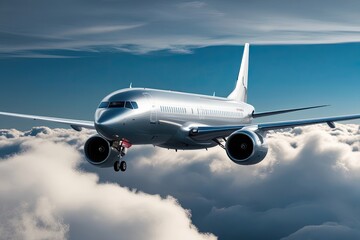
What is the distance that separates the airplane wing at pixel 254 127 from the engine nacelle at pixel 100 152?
24.0 feet

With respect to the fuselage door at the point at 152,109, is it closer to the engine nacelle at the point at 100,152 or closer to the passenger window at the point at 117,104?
the passenger window at the point at 117,104

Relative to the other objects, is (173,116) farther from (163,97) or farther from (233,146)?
(233,146)

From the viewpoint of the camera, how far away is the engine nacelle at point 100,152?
5169 cm

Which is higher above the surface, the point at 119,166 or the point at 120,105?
the point at 120,105

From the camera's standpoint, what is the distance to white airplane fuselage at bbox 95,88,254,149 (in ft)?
148

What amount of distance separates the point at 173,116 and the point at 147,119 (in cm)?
495

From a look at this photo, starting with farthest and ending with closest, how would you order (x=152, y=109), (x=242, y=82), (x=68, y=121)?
(x=242, y=82), (x=68, y=121), (x=152, y=109)

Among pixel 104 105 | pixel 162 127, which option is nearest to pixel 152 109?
pixel 162 127

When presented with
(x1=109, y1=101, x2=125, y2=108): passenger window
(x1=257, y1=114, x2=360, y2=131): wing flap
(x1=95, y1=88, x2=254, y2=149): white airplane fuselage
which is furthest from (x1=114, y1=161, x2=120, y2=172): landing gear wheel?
(x1=257, y1=114, x2=360, y2=131): wing flap

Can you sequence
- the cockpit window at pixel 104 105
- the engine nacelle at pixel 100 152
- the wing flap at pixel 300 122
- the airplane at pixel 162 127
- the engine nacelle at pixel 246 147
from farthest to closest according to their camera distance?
the wing flap at pixel 300 122
the engine nacelle at pixel 100 152
the engine nacelle at pixel 246 147
the cockpit window at pixel 104 105
the airplane at pixel 162 127

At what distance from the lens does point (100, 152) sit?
52.3 m

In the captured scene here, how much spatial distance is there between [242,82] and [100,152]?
36178mm

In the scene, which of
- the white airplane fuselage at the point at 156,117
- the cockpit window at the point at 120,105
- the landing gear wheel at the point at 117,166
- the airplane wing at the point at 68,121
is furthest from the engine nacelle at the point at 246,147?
the airplane wing at the point at 68,121

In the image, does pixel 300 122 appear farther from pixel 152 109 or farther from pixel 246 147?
pixel 152 109
